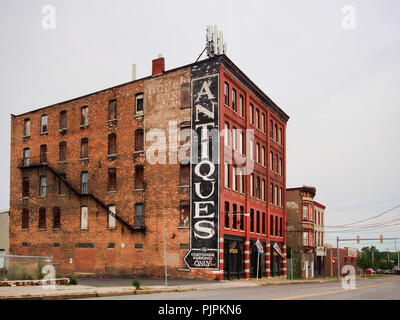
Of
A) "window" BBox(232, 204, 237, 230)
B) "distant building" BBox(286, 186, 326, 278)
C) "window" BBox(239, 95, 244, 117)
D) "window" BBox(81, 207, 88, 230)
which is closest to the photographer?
"window" BBox(232, 204, 237, 230)

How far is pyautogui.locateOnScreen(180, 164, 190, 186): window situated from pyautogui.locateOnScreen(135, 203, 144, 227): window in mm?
4575

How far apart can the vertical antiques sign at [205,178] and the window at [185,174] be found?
1.94 feet

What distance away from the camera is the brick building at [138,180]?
37.8 metres

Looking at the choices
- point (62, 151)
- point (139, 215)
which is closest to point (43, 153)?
point (62, 151)

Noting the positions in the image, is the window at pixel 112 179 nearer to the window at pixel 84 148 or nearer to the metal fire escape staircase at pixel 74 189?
the metal fire escape staircase at pixel 74 189

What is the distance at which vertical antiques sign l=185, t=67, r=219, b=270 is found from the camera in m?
35.8

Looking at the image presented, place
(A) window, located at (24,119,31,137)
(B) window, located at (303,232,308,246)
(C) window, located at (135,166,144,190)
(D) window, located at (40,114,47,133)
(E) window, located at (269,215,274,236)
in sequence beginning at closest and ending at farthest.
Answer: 1. (C) window, located at (135,166,144,190)
2. (E) window, located at (269,215,274,236)
3. (D) window, located at (40,114,47,133)
4. (A) window, located at (24,119,31,137)
5. (B) window, located at (303,232,308,246)

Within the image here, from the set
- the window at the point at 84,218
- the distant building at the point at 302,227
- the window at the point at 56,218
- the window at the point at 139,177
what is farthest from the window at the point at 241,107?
the distant building at the point at 302,227

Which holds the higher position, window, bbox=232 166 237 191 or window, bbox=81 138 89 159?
window, bbox=81 138 89 159

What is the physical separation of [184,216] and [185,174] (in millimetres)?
3128

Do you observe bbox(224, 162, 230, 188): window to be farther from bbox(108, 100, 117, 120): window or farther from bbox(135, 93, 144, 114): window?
bbox(108, 100, 117, 120): window

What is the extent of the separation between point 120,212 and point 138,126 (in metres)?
7.17

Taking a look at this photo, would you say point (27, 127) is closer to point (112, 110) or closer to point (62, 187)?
point (62, 187)

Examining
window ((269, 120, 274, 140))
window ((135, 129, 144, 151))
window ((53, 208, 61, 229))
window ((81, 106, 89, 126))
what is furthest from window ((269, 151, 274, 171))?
window ((53, 208, 61, 229))
